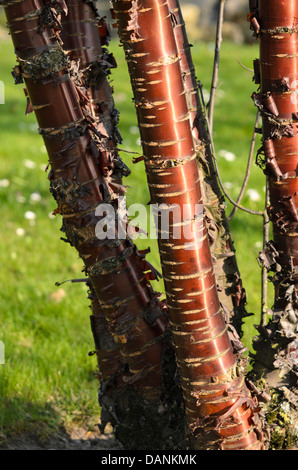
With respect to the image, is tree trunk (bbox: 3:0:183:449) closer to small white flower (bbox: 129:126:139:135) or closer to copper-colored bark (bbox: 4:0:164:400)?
copper-colored bark (bbox: 4:0:164:400)

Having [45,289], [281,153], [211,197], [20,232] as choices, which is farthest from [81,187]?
[20,232]

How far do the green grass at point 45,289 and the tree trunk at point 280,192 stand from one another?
95cm

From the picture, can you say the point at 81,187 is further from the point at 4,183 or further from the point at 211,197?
the point at 4,183

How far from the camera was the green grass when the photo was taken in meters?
2.57

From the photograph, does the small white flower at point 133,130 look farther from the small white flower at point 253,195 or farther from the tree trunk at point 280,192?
the tree trunk at point 280,192

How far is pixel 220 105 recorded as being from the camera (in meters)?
8.12

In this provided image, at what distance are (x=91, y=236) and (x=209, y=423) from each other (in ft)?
2.22

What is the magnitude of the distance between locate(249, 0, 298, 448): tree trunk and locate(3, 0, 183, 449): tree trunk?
1.14ft

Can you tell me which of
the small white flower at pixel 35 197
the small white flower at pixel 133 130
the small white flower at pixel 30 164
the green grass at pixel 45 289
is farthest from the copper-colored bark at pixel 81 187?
the small white flower at pixel 133 130

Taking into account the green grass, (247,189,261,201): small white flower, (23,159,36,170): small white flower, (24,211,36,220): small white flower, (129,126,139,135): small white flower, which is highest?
(23,159,36,170): small white flower

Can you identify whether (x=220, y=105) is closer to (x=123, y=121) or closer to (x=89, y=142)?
(x=123, y=121)

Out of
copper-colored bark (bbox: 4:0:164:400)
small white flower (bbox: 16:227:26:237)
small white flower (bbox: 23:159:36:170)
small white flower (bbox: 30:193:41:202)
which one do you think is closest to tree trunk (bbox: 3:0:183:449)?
copper-colored bark (bbox: 4:0:164:400)

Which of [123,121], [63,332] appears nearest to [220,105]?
[123,121]

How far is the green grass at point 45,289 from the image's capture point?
257cm
